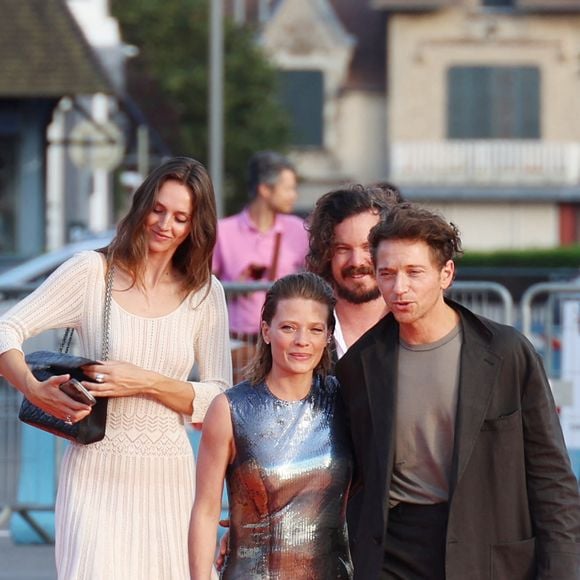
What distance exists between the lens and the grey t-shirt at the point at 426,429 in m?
3.95

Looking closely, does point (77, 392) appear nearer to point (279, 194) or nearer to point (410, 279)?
point (410, 279)

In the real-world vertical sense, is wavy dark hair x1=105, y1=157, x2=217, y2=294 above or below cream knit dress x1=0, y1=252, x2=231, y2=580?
above

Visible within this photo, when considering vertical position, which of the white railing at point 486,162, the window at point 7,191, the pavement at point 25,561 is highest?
the white railing at point 486,162

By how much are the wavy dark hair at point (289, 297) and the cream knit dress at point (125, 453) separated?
0.65m

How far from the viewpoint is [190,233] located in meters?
4.98

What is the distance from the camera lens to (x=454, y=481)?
3865mm

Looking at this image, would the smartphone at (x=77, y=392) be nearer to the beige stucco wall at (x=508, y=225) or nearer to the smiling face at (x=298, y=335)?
the smiling face at (x=298, y=335)

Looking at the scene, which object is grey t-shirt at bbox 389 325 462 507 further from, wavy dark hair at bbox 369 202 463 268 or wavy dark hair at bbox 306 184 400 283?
wavy dark hair at bbox 306 184 400 283

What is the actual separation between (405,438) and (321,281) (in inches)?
21.0

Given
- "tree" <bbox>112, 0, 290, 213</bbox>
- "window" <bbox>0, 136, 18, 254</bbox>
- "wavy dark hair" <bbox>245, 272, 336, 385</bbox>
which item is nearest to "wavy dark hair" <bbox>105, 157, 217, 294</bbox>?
"wavy dark hair" <bbox>245, 272, 336, 385</bbox>

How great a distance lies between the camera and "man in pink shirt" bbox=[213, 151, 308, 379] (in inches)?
352

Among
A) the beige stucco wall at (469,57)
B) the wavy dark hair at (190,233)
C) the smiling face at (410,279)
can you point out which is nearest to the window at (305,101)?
the beige stucco wall at (469,57)

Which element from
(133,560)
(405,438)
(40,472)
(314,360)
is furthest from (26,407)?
(40,472)

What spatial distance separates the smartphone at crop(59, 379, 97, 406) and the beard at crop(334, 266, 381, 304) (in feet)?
2.68
